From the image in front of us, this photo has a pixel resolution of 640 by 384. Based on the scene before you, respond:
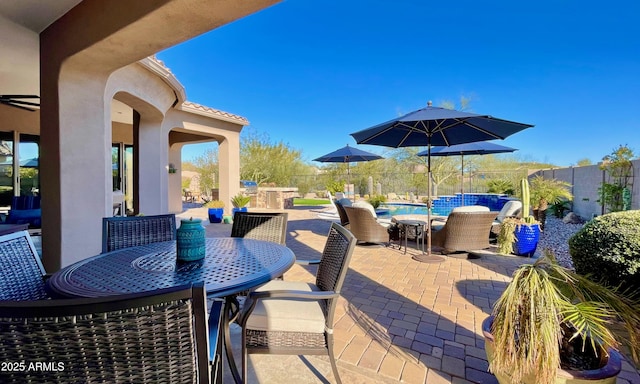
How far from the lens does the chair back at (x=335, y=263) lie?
1.82 meters

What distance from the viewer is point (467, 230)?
4.66 metres

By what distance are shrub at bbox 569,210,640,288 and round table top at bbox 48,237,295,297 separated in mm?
2737

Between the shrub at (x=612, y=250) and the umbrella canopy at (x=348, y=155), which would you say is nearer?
the shrub at (x=612, y=250)

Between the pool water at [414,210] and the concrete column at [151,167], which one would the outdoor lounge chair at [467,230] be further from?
the concrete column at [151,167]

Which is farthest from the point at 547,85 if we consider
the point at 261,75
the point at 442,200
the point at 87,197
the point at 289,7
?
the point at 87,197

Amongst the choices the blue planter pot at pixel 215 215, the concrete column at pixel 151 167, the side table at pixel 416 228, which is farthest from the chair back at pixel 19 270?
the blue planter pot at pixel 215 215

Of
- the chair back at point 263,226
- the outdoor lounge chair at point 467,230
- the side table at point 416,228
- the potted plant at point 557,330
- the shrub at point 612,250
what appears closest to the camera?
the potted plant at point 557,330

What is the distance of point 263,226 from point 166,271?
1.39m

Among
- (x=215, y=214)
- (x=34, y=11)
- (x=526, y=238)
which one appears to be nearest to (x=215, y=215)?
(x=215, y=214)

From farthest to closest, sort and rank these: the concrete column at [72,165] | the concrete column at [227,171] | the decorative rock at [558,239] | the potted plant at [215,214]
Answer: the concrete column at [227,171] → the potted plant at [215,214] → the decorative rock at [558,239] → the concrete column at [72,165]

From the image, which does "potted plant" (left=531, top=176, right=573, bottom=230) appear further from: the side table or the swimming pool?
the side table

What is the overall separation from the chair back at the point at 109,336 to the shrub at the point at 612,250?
3.08 meters

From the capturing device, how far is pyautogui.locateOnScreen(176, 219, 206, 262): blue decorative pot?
193 cm

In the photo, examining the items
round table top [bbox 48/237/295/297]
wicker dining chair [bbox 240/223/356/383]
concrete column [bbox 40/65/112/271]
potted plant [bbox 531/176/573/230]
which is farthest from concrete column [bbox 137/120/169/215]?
potted plant [bbox 531/176/573/230]
